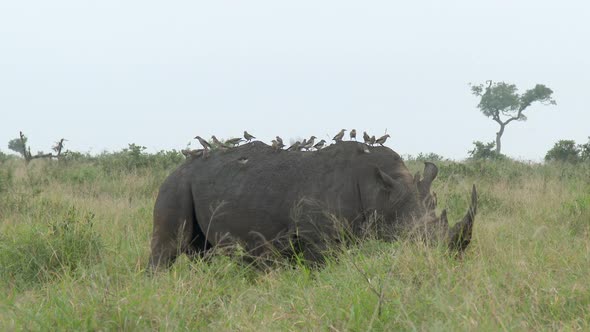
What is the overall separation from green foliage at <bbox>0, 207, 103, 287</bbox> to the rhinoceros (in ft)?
2.05

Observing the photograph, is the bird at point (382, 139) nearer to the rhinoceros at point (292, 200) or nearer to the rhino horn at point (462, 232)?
the rhinoceros at point (292, 200)

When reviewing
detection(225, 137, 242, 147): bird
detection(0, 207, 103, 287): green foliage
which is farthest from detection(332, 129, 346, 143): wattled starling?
detection(0, 207, 103, 287): green foliage

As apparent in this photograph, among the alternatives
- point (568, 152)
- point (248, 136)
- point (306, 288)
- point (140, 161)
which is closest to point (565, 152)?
point (568, 152)

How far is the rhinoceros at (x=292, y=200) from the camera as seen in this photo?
5.67 m

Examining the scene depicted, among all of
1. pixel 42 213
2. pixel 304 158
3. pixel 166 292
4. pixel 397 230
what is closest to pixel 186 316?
pixel 166 292

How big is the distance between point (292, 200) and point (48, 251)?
6.78 ft

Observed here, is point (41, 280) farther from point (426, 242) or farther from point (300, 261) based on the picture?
point (426, 242)

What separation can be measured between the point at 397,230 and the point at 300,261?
34.0 inches

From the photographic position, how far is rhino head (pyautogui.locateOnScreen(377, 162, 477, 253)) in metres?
5.20

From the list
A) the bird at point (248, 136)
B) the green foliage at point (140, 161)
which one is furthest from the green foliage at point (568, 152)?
the bird at point (248, 136)

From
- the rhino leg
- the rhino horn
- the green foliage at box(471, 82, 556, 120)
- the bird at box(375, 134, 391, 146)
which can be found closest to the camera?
the rhino horn

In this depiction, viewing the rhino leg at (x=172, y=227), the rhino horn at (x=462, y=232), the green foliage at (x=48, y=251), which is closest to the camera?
the rhino horn at (x=462, y=232)

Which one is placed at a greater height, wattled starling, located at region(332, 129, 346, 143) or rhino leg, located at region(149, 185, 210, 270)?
wattled starling, located at region(332, 129, 346, 143)

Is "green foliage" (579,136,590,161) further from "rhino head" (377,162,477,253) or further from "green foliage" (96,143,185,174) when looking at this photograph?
"rhino head" (377,162,477,253)
